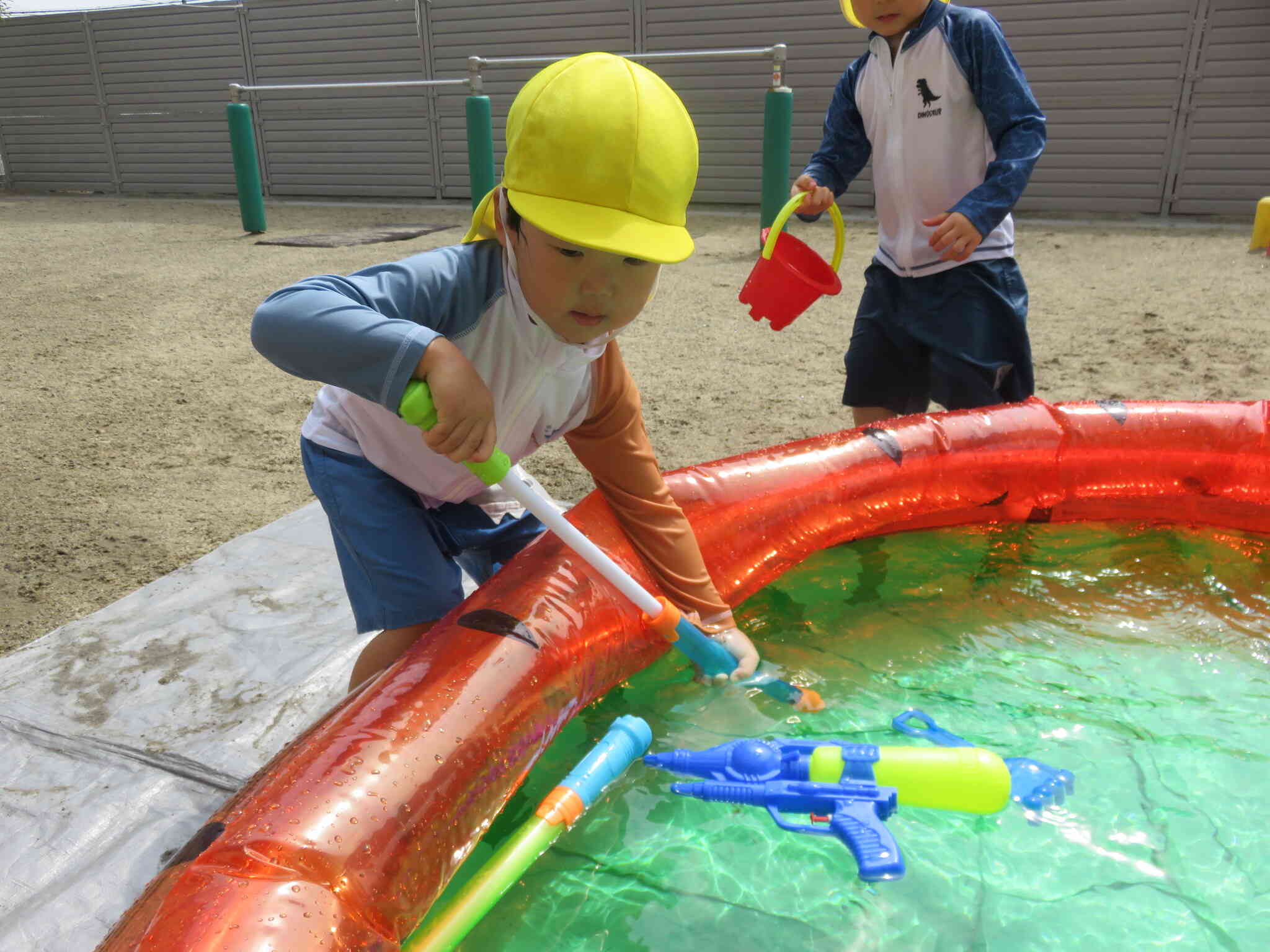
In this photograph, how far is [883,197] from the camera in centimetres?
264

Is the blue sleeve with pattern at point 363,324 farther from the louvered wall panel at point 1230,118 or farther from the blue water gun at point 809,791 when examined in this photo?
the louvered wall panel at point 1230,118

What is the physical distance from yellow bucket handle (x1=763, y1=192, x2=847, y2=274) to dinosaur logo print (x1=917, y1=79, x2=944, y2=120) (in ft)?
1.05

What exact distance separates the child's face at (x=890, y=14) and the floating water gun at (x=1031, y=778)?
1744mm

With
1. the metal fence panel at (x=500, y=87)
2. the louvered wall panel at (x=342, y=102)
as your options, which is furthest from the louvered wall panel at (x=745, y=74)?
the louvered wall panel at (x=342, y=102)

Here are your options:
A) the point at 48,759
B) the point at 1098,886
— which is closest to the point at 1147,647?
the point at 1098,886

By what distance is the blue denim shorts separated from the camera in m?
1.62

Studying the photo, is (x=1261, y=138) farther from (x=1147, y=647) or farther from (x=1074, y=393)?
(x=1147, y=647)

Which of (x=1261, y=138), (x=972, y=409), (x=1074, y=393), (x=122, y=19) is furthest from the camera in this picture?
(x=122, y=19)

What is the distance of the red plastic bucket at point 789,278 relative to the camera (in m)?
2.55

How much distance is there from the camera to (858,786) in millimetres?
1387

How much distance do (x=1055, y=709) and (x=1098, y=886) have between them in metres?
0.41

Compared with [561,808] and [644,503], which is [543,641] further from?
[644,503]

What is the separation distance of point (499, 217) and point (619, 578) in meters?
0.60


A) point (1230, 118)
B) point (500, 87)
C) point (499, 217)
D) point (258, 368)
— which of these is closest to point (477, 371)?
point (499, 217)
